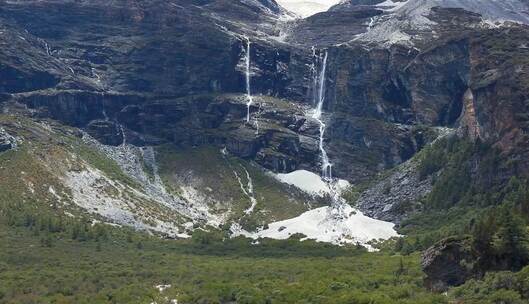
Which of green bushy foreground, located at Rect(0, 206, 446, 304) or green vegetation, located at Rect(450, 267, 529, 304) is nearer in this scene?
green vegetation, located at Rect(450, 267, 529, 304)

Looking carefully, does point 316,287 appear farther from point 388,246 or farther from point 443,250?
point 388,246

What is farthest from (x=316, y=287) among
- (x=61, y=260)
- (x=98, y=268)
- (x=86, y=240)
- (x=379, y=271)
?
(x=86, y=240)

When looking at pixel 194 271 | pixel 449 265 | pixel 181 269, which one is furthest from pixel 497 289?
pixel 181 269

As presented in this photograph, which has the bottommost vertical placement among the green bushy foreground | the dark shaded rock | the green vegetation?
the green bushy foreground

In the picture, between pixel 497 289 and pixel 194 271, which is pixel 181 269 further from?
pixel 497 289

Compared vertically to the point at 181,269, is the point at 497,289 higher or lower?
higher

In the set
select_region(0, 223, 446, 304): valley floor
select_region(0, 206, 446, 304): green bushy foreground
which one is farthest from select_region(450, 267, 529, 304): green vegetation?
select_region(0, 206, 446, 304): green bushy foreground

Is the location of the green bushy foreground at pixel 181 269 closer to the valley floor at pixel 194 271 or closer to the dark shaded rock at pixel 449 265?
the valley floor at pixel 194 271

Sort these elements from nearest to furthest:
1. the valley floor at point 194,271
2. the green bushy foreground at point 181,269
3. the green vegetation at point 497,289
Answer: the green vegetation at point 497,289 < the valley floor at point 194,271 < the green bushy foreground at point 181,269

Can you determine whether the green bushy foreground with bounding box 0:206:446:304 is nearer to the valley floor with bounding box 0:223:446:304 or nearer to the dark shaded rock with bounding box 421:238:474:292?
the valley floor with bounding box 0:223:446:304

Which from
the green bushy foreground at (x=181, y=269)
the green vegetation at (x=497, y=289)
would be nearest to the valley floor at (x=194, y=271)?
the green bushy foreground at (x=181, y=269)
